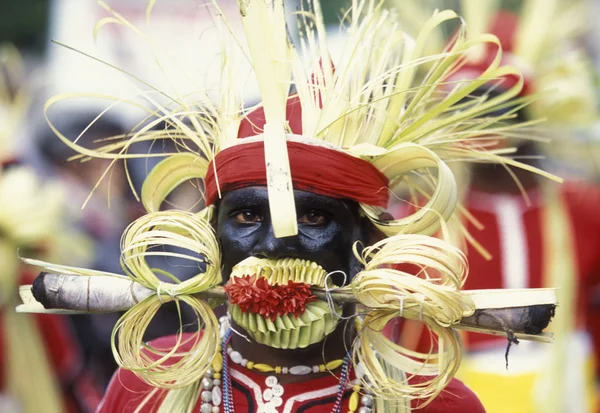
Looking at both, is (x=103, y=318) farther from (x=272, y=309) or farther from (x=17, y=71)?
(x=272, y=309)

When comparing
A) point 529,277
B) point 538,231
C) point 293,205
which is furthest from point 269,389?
point 538,231

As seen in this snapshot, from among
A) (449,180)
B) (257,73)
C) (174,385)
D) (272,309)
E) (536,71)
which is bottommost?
(174,385)

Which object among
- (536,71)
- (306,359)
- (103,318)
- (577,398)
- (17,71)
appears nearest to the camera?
(306,359)

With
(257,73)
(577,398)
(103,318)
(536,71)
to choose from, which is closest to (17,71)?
(103,318)

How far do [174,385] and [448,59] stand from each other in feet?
3.53

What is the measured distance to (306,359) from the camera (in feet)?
10.1

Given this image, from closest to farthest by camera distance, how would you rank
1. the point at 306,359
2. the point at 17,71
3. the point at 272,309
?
the point at 272,309, the point at 306,359, the point at 17,71

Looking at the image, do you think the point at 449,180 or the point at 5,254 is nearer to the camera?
the point at 449,180

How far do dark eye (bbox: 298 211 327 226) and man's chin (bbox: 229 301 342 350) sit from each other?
0.20 metres

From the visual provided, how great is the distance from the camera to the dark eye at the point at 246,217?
2.99 metres

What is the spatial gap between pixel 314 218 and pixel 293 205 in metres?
0.18

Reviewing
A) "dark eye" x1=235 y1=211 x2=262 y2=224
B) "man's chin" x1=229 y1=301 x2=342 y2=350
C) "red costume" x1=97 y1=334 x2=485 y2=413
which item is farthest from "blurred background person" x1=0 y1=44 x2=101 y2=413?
"man's chin" x1=229 y1=301 x2=342 y2=350

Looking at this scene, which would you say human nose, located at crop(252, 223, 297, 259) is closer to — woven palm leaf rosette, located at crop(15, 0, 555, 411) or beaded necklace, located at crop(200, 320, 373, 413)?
woven palm leaf rosette, located at crop(15, 0, 555, 411)

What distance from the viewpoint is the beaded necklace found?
3041 millimetres
